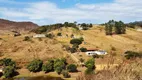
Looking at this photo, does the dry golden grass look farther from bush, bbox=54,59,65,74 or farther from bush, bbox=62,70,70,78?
bush, bbox=54,59,65,74

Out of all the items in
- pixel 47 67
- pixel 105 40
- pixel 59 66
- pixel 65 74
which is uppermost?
pixel 105 40

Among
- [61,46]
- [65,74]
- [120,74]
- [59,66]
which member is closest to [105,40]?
[61,46]

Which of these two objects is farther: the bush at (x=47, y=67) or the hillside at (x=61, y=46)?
the hillside at (x=61, y=46)

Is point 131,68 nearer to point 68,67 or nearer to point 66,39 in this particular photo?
point 68,67

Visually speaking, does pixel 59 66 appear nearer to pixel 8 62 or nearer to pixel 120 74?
pixel 8 62

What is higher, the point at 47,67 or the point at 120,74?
the point at 120,74

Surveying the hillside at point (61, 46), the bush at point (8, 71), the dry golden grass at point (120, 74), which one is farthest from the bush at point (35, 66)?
the dry golden grass at point (120, 74)

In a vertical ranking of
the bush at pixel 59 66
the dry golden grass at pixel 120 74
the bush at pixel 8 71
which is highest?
the dry golden grass at pixel 120 74

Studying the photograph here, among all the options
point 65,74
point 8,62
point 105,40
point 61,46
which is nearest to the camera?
point 65,74

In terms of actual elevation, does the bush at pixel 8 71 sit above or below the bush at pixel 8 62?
below

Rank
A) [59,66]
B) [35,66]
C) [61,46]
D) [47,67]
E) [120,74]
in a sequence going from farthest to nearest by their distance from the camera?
1. [61,46]
2. [35,66]
3. [47,67]
4. [59,66]
5. [120,74]

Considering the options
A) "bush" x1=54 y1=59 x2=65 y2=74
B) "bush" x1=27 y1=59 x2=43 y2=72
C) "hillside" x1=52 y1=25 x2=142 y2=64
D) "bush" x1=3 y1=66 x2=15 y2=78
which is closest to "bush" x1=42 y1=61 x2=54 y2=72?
"bush" x1=54 y1=59 x2=65 y2=74

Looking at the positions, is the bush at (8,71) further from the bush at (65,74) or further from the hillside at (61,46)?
the bush at (65,74)

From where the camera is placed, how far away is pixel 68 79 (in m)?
74.6
